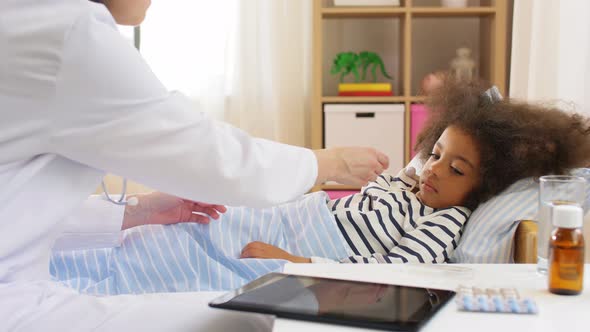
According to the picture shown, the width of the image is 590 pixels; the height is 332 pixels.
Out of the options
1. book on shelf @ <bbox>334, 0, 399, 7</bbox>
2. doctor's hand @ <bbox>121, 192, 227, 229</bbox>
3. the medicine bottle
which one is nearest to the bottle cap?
the medicine bottle

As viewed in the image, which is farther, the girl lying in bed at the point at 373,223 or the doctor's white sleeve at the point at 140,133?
the girl lying in bed at the point at 373,223

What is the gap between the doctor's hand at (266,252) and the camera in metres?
1.51

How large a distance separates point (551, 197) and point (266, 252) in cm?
66

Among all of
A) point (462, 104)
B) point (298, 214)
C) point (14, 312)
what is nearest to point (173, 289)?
point (298, 214)

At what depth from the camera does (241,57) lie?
3820 millimetres

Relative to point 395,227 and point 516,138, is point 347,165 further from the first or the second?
point 516,138

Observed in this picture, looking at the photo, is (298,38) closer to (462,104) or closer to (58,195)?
(462,104)

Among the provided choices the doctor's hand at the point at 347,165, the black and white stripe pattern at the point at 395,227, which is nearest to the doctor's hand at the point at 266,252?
the black and white stripe pattern at the point at 395,227

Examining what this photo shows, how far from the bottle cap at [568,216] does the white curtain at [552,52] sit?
142 cm

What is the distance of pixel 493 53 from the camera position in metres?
3.46

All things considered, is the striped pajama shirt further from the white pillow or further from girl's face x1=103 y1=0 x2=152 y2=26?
girl's face x1=103 y1=0 x2=152 y2=26

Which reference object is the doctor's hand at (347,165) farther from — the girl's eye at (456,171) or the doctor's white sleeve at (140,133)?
the girl's eye at (456,171)

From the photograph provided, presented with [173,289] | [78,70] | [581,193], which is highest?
[78,70]

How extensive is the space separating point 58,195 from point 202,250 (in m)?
0.53
